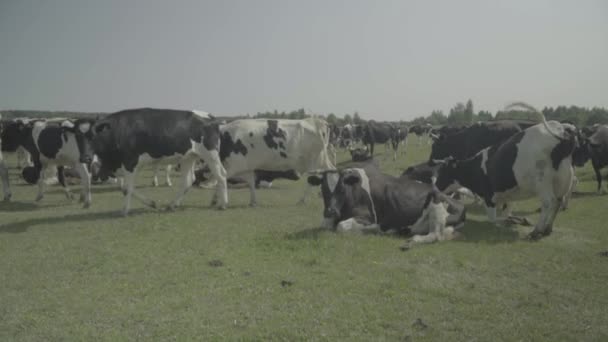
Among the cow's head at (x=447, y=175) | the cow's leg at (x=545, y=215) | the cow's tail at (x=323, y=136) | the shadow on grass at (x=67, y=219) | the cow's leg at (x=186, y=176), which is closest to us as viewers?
the cow's leg at (x=545, y=215)

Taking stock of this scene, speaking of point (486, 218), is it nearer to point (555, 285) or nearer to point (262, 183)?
point (555, 285)

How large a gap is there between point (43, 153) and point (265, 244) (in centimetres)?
1084

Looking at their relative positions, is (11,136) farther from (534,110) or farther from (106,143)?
(534,110)

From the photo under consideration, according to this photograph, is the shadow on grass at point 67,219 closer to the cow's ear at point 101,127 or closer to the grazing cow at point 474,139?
the cow's ear at point 101,127

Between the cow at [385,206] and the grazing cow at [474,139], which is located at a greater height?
the grazing cow at [474,139]

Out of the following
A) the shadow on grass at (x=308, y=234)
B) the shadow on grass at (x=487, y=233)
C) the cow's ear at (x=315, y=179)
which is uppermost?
the cow's ear at (x=315, y=179)

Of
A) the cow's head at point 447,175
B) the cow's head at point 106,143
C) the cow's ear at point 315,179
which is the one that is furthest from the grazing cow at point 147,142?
the cow's head at point 447,175

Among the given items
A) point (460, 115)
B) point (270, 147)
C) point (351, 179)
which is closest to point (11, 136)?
point (270, 147)

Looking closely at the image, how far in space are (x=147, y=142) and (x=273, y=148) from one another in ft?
13.3

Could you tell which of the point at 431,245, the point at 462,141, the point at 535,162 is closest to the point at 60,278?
the point at 431,245

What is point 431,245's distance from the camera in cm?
924

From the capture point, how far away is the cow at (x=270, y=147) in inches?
605

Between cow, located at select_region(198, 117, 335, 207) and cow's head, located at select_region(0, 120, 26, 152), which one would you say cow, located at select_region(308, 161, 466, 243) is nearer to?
cow, located at select_region(198, 117, 335, 207)

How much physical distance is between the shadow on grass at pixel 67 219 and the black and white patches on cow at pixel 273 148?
10.6ft
